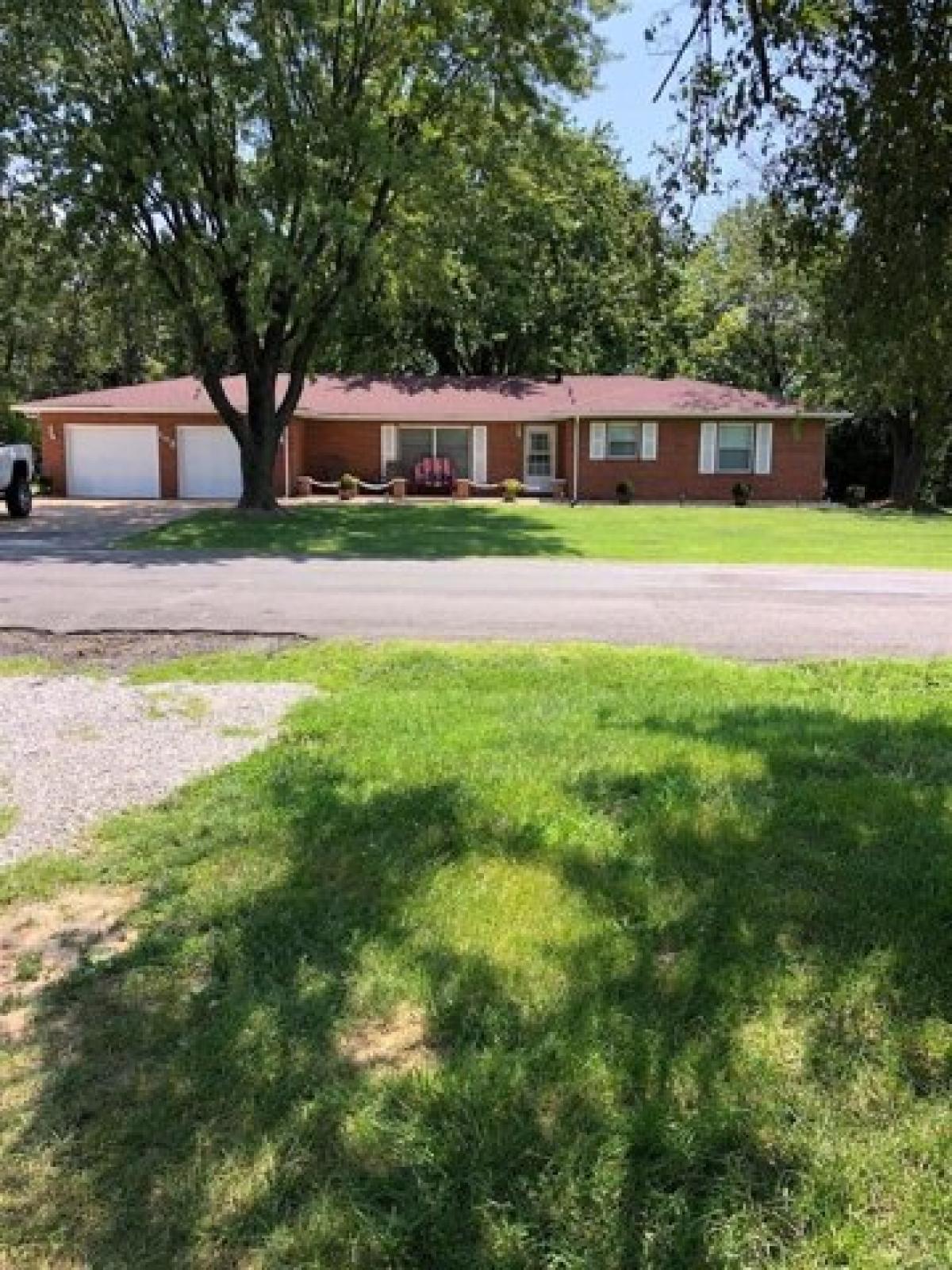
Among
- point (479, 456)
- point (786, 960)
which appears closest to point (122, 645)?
point (786, 960)

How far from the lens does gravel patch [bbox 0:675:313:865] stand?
537 centimetres

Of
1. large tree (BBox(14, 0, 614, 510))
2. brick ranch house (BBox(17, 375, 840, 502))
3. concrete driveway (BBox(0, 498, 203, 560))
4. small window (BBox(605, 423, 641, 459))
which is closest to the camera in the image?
concrete driveway (BBox(0, 498, 203, 560))

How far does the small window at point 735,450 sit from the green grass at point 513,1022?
97.6 ft

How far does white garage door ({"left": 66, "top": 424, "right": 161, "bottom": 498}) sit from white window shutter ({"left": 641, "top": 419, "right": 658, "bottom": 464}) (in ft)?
46.7

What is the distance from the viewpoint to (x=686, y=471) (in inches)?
1374

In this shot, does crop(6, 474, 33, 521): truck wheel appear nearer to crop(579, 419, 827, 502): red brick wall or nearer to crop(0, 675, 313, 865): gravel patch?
crop(579, 419, 827, 502): red brick wall

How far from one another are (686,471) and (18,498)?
61.8 ft

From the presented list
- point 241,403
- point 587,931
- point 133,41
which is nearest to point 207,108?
point 133,41

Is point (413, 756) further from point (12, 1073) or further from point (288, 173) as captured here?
point (288, 173)

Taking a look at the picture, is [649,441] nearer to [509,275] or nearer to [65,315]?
[509,275]

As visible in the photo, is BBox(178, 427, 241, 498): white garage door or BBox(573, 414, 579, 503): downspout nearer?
BBox(178, 427, 241, 498): white garage door

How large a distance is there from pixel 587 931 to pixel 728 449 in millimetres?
32256

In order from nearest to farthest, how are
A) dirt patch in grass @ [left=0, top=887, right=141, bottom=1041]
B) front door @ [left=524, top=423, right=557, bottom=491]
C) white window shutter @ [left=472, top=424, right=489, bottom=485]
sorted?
1. dirt patch in grass @ [left=0, top=887, right=141, bottom=1041]
2. white window shutter @ [left=472, top=424, right=489, bottom=485]
3. front door @ [left=524, top=423, right=557, bottom=491]

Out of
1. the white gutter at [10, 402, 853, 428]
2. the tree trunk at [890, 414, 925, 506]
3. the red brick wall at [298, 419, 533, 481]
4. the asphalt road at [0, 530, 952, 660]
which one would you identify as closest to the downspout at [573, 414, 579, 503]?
the white gutter at [10, 402, 853, 428]
